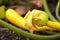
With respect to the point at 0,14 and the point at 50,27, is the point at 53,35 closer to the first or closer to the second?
the point at 50,27

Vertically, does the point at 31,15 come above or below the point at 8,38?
above

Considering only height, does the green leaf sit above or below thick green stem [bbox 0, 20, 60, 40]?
above

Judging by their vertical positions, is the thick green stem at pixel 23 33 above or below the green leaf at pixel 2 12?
below

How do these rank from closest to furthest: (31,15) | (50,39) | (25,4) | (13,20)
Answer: (31,15) → (50,39) → (13,20) → (25,4)

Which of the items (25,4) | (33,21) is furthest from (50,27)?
(25,4)

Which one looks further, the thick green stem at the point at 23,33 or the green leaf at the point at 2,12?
the green leaf at the point at 2,12

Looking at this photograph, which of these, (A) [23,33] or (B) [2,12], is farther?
(B) [2,12]

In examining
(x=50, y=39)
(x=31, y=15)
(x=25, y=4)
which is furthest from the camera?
(x=25, y=4)

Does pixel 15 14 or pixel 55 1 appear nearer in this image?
pixel 15 14

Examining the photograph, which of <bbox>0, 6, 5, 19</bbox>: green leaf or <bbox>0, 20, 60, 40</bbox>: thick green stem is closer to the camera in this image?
<bbox>0, 20, 60, 40</bbox>: thick green stem
